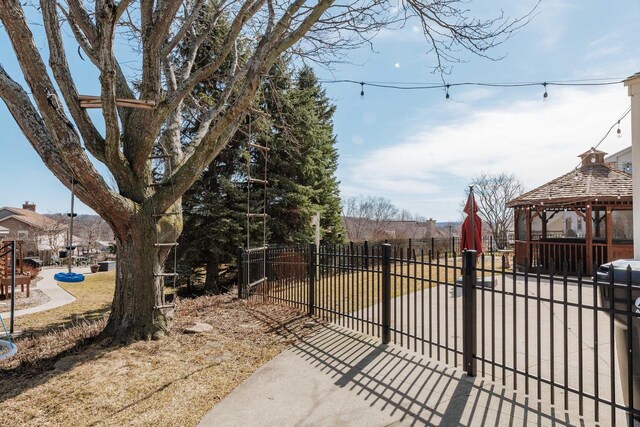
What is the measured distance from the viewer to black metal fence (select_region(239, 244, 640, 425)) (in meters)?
2.83

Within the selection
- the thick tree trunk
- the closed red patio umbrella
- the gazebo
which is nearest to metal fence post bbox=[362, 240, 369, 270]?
the thick tree trunk

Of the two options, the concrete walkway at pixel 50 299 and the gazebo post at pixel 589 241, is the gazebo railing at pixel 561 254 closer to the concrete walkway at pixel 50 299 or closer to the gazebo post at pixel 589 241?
the gazebo post at pixel 589 241

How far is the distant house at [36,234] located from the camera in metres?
32.0

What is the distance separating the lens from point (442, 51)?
6.49 metres

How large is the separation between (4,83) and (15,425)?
12.6 ft

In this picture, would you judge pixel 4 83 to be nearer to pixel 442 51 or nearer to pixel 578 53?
pixel 442 51

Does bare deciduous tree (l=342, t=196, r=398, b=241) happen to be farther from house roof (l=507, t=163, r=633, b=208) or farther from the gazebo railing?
house roof (l=507, t=163, r=633, b=208)

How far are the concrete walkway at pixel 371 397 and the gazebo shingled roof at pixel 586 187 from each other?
10.5 m

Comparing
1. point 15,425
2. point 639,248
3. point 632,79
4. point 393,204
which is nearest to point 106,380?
point 15,425

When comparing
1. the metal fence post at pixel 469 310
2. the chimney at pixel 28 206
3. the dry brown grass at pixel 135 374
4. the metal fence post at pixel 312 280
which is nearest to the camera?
the dry brown grass at pixel 135 374

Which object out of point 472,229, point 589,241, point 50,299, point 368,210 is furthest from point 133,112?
point 368,210

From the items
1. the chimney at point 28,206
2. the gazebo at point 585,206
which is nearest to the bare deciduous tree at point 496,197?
the gazebo at point 585,206

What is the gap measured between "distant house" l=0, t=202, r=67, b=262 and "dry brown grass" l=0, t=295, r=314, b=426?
86.1 ft

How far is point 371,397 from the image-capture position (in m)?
3.54
